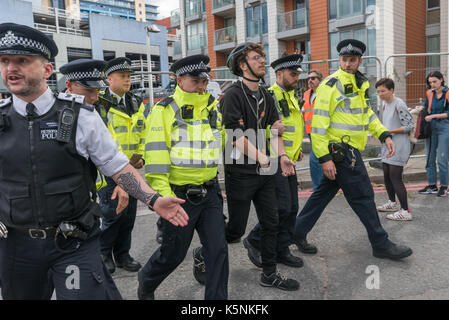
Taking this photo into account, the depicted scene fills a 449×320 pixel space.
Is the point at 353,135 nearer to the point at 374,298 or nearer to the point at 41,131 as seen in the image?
the point at 374,298

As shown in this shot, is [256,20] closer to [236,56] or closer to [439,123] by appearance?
[439,123]

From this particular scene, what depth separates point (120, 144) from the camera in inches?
164

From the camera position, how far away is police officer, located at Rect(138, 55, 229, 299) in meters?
2.90

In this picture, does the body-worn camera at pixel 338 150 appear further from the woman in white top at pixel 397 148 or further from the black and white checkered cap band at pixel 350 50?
the woman in white top at pixel 397 148

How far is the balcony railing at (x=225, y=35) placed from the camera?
29.6 m

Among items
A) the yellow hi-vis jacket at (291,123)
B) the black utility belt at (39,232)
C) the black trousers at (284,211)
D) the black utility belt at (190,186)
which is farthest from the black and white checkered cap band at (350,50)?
the black utility belt at (39,232)

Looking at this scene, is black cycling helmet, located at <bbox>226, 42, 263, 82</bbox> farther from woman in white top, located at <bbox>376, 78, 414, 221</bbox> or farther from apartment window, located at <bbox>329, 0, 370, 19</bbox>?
apartment window, located at <bbox>329, 0, 370, 19</bbox>

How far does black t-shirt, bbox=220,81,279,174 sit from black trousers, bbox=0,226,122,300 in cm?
159

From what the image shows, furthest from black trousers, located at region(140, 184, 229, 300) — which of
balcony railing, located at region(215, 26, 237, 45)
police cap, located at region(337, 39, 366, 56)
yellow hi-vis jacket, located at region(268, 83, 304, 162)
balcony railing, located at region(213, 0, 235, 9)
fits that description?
balcony railing, located at region(213, 0, 235, 9)

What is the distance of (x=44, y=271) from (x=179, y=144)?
1.30 metres

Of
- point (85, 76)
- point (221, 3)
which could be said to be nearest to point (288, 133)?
point (85, 76)
